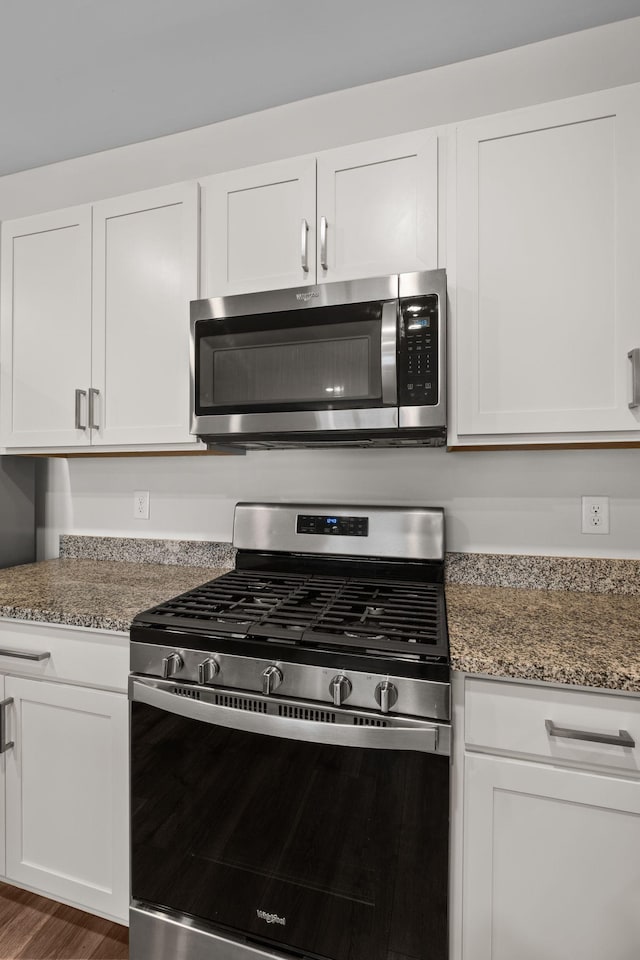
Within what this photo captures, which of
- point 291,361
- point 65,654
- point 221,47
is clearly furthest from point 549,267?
point 65,654

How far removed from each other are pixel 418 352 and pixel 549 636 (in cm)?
78

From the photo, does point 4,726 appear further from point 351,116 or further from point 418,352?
point 351,116

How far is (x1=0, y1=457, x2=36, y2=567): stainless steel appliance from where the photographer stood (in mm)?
1962

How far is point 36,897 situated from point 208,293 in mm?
1973

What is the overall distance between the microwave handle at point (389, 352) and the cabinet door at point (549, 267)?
0.21 meters


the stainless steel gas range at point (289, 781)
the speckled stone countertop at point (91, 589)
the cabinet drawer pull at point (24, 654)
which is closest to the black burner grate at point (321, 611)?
the stainless steel gas range at point (289, 781)

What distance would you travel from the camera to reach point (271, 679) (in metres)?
1.04

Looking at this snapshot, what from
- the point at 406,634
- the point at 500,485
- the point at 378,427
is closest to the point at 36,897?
the point at 406,634

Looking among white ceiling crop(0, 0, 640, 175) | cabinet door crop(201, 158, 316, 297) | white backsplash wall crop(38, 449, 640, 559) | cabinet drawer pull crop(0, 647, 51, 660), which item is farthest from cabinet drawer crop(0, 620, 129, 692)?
white ceiling crop(0, 0, 640, 175)

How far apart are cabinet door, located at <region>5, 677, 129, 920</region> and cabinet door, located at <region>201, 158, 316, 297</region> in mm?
1292

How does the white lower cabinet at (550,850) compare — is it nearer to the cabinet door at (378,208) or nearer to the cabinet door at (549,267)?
the cabinet door at (549,267)

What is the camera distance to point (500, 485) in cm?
161

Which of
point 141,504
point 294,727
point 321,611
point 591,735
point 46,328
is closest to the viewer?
point 591,735

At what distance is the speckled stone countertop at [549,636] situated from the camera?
0.92m
